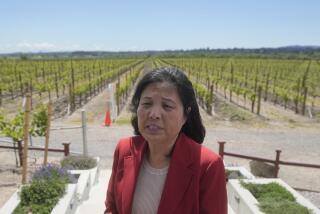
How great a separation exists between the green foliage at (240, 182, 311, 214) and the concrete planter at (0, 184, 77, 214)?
2.50 meters

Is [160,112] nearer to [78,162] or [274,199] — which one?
[274,199]

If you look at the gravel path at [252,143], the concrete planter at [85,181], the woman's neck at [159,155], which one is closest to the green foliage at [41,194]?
the concrete planter at [85,181]

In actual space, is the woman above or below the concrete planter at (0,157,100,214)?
above

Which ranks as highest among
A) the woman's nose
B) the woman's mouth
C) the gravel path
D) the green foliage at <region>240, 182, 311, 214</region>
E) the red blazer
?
the woman's nose

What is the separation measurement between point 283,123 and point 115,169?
14.1m

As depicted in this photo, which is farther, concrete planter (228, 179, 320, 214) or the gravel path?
the gravel path

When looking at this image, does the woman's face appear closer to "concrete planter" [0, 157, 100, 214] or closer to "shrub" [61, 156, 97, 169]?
"concrete planter" [0, 157, 100, 214]

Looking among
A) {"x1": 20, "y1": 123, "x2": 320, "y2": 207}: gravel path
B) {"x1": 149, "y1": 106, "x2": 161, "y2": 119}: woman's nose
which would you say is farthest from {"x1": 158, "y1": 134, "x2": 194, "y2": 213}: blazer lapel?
{"x1": 20, "y1": 123, "x2": 320, "y2": 207}: gravel path

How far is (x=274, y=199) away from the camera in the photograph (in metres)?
4.43

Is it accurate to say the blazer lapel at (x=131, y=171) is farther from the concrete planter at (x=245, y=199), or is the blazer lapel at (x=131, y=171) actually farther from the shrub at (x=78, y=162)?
the shrub at (x=78, y=162)

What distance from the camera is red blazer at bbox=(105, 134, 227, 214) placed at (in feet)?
5.42

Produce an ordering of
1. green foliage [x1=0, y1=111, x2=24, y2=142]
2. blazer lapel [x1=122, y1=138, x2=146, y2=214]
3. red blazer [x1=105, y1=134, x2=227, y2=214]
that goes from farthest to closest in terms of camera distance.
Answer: green foliage [x1=0, y1=111, x2=24, y2=142], blazer lapel [x1=122, y1=138, x2=146, y2=214], red blazer [x1=105, y1=134, x2=227, y2=214]

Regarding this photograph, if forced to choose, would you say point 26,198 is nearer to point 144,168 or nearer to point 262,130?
point 144,168

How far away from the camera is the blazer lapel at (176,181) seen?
1.68 metres
